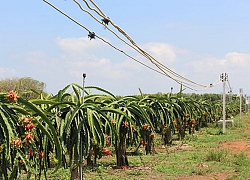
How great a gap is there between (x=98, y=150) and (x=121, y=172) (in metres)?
1.68

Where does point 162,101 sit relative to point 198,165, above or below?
above

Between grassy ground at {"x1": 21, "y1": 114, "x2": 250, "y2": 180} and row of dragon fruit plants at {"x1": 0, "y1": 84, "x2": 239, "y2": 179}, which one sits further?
grassy ground at {"x1": 21, "y1": 114, "x2": 250, "y2": 180}

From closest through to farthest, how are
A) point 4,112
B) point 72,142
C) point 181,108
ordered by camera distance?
1. point 4,112
2. point 72,142
3. point 181,108

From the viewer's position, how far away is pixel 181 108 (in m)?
10.7

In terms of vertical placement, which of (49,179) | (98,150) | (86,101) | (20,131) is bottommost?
(49,179)

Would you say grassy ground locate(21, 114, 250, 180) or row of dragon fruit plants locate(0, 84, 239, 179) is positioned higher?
row of dragon fruit plants locate(0, 84, 239, 179)

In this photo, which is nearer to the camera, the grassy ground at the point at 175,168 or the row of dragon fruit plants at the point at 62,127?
the row of dragon fruit plants at the point at 62,127

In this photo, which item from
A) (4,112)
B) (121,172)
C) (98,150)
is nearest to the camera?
(4,112)

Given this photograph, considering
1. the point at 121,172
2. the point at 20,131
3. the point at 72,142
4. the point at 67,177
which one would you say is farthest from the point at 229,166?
the point at 20,131

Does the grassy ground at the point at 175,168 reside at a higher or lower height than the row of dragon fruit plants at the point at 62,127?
lower

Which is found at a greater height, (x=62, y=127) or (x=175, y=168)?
(x=62, y=127)

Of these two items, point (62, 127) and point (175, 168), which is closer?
point (62, 127)

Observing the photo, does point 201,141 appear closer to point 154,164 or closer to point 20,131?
point 154,164

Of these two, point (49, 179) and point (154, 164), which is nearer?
point (49, 179)
